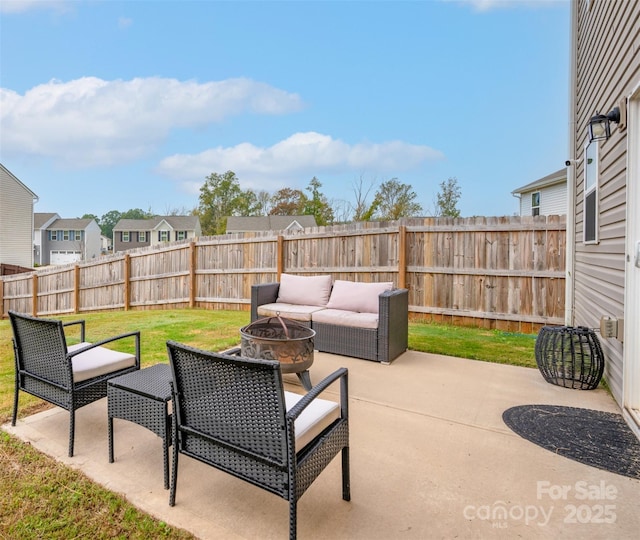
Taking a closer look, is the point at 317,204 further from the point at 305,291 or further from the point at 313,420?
the point at 313,420

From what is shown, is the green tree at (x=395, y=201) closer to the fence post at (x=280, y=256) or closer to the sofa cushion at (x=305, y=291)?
the fence post at (x=280, y=256)

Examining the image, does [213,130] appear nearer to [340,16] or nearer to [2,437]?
[340,16]

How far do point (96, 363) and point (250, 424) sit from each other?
5.30 feet

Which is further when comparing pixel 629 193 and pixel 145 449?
pixel 629 193

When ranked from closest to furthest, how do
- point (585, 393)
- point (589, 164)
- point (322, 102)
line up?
point (585, 393) → point (589, 164) → point (322, 102)

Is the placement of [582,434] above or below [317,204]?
below

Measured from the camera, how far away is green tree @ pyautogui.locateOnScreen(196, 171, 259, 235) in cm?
3148

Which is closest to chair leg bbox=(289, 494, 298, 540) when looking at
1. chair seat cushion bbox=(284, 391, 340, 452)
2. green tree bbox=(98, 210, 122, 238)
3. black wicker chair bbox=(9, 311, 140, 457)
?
chair seat cushion bbox=(284, 391, 340, 452)

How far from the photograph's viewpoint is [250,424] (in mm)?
1552

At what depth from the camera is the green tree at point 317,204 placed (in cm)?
2747

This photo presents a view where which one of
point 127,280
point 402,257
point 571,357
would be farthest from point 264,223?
point 571,357

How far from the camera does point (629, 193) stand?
283cm

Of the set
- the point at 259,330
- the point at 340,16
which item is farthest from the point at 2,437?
the point at 340,16

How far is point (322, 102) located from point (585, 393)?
50.3 feet
